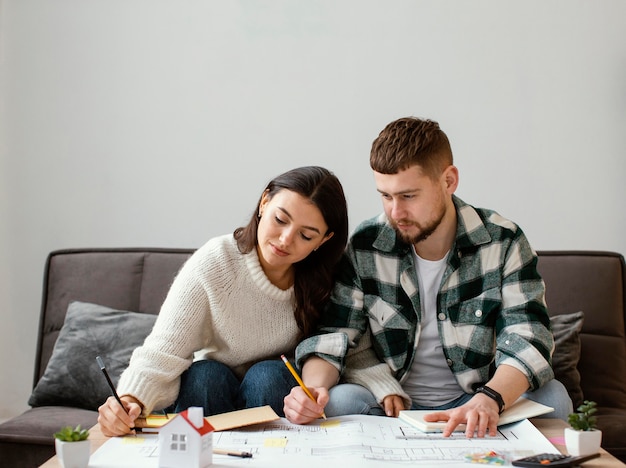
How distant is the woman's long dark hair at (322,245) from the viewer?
1788 millimetres

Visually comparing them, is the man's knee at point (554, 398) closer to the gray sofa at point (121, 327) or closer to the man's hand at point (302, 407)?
the gray sofa at point (121, 327)

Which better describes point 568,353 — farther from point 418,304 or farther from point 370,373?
point 370,373

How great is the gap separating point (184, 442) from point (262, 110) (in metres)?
1.80

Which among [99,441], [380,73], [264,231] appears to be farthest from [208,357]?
[380,73]

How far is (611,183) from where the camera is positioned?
268cm

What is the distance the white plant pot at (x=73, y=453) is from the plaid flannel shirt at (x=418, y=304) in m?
0.68

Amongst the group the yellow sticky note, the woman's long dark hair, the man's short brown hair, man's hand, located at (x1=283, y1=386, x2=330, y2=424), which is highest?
the man's short brown hair

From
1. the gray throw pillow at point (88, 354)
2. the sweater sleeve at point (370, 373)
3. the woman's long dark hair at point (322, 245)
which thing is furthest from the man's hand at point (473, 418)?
the gray throw pillow at point (88, 354)

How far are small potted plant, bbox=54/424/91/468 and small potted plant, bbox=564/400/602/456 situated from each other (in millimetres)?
820

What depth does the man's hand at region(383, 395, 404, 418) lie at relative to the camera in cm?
171

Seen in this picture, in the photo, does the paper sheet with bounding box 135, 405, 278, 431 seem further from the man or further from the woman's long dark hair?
the woman's long dark hair

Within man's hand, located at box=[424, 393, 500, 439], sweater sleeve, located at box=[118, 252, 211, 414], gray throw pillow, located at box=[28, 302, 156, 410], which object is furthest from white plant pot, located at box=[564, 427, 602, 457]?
gray throw pillow, located at box=[28, 302, 156, 410]

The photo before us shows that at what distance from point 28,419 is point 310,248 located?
938 millimetres

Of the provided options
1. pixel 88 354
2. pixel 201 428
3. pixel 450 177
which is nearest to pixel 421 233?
pixel 450 177
